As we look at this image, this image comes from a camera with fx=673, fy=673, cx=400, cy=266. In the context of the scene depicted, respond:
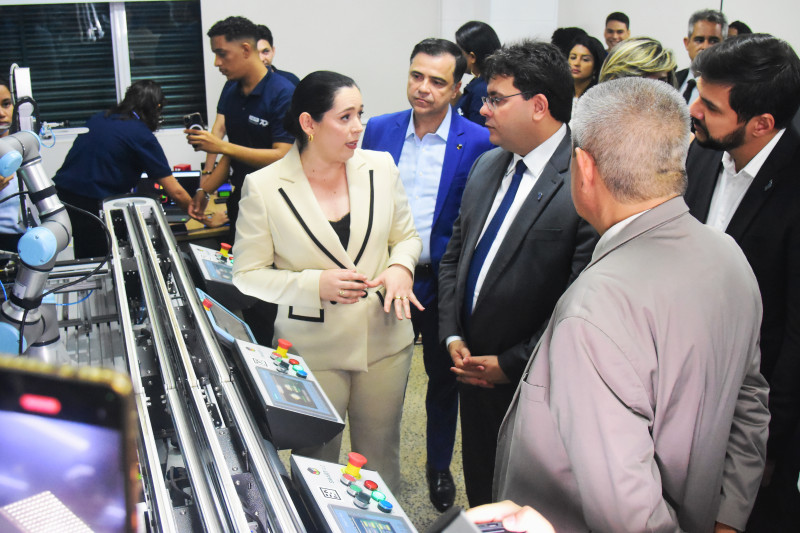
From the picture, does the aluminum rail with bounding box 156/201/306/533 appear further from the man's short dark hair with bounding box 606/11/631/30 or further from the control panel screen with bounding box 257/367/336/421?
the man's short dark hair with bounding box 606/11/631/30

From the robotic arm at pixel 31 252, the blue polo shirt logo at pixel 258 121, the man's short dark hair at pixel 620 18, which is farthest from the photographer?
the man's short dark hair at pixel 620 18

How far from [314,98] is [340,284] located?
553 mm

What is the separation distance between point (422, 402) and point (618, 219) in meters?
2.30

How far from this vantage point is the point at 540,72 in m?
1.87

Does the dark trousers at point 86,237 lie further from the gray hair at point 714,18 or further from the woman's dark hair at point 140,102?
the gray hair at point 714,18

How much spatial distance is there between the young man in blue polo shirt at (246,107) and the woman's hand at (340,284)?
1.60m

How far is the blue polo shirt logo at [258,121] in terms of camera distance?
3.44 metres

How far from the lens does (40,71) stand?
557cm

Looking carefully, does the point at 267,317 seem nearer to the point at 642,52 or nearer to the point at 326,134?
the point at 326,134

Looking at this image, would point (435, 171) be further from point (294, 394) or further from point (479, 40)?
point (479, 40)

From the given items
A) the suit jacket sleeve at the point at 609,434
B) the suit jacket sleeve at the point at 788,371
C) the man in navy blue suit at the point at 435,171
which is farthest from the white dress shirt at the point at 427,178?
the suit jacket sleeve at the point at 609,434

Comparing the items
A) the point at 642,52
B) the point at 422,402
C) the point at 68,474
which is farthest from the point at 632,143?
the point at 422,402

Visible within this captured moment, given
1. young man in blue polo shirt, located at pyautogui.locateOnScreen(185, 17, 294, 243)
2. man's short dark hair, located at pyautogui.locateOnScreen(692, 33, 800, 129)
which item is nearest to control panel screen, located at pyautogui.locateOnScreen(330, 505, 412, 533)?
man's short dark hair, located at pyautogui.locateOnScreen(692, 33, 800, 129)

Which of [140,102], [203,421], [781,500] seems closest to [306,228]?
[203,421]
